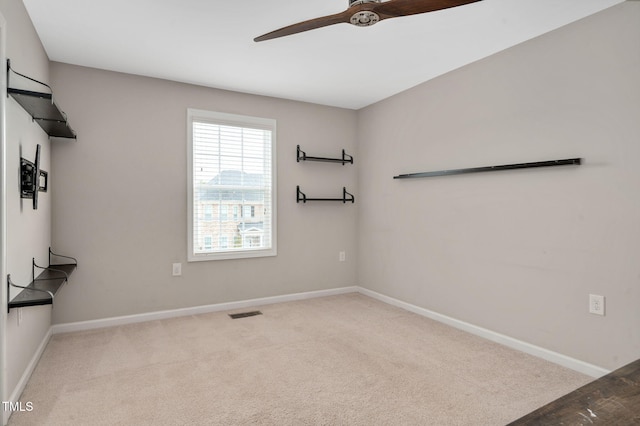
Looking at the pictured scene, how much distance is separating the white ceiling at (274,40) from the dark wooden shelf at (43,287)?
1.82m

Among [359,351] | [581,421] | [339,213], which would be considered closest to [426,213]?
[339,213]

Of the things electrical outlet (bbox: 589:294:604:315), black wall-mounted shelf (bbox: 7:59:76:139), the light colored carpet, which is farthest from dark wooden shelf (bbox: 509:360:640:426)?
black wall-mounted shelf (bbox: 7:59:76:139)

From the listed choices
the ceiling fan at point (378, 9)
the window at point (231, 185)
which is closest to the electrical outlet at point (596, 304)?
the ceiling fan at point (378, 9)

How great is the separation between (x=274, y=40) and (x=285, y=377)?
8.13ft

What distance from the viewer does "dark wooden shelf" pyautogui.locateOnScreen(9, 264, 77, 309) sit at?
1962 mm

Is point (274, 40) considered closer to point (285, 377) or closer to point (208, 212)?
point (208, 212)

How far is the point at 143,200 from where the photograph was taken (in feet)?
11.8

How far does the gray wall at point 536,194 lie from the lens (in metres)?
2.32

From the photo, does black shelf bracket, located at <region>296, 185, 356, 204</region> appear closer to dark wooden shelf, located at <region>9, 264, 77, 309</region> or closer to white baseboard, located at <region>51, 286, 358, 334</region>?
white baseboard, located at <region>51, 286, 358, 334</region>

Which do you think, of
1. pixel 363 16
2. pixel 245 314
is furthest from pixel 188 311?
pixel 363 16

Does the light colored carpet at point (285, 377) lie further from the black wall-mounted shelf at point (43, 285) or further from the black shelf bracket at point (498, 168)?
the black shelf bracket at point (498, 168)

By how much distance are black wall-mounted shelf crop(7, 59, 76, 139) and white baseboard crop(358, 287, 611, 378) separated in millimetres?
3548

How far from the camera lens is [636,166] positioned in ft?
7.36

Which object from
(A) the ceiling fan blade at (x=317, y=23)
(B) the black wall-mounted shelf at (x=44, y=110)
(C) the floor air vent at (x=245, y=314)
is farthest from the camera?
(C) the floor air vent at (x=245, y=314)
